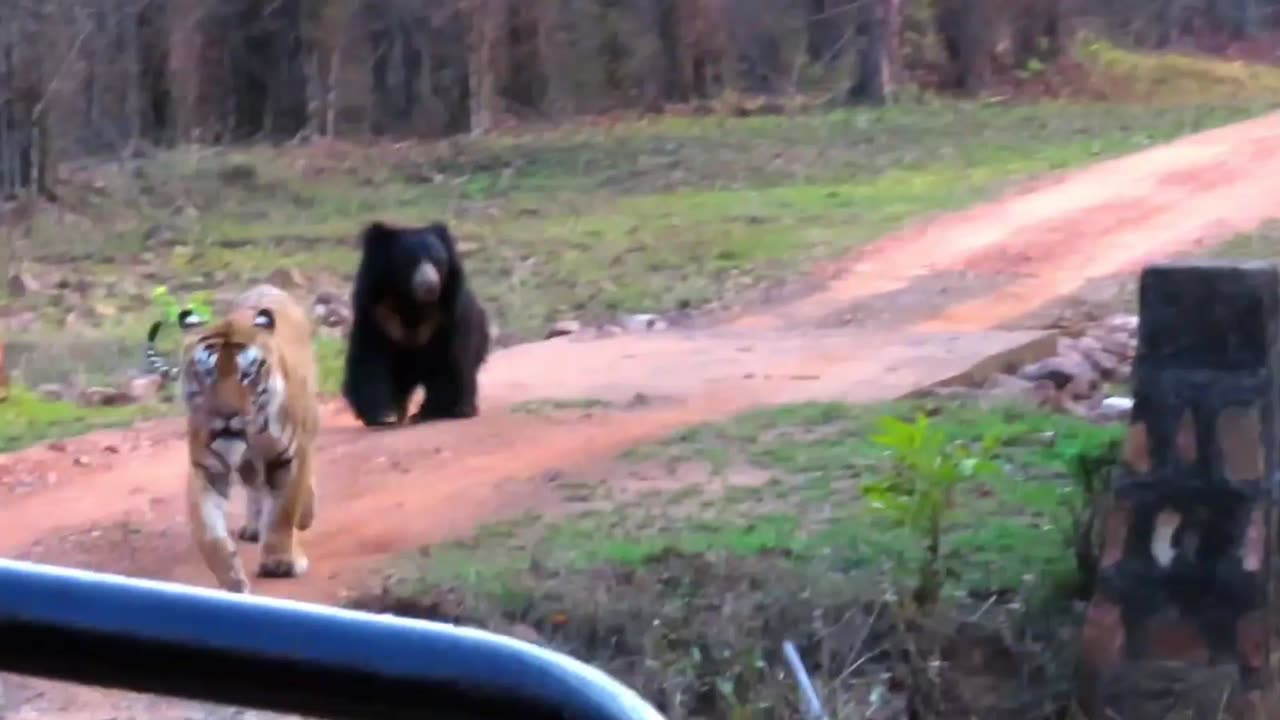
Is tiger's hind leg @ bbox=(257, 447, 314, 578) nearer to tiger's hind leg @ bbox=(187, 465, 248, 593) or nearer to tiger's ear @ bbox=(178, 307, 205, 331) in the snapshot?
tiger's hind leg @ bbox=(187, 465, 248, 593)

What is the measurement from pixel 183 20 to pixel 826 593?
21.5 m

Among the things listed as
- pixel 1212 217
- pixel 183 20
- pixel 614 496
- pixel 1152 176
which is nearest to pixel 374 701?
pixel 614 496

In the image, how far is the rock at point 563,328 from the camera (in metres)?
13.4

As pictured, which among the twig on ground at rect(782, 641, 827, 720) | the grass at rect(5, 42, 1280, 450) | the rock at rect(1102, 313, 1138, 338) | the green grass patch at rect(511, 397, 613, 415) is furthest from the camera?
the grass at rect(5, 42, 1280, 450)

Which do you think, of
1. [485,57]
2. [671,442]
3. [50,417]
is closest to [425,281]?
[671,442]

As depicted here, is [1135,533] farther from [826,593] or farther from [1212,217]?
[1212,217]

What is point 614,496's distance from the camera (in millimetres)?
7746

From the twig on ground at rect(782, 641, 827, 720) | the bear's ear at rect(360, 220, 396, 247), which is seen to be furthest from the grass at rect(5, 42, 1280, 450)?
the twig on ground at rect(782, 641, 827, 720)

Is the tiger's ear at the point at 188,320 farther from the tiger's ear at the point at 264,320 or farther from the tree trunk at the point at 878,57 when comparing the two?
the tree trunk at the point at 878,57

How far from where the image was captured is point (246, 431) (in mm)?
6258

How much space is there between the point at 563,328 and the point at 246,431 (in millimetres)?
7310

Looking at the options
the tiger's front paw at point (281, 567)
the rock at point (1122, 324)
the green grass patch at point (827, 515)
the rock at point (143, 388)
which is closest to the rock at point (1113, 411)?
the green grass patch at point (827, 515)

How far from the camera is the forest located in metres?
26.0

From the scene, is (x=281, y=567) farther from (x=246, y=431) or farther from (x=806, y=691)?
(x=806, y=691)
